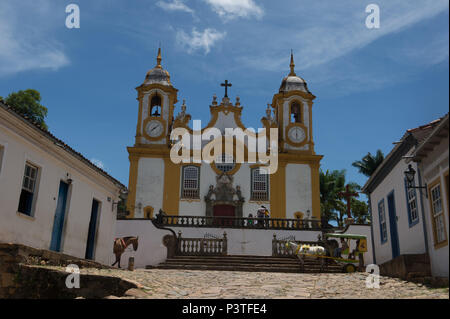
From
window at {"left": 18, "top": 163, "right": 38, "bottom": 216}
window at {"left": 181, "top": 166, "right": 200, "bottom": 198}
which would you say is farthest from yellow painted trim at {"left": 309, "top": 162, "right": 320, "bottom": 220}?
window at {"left": 18, "top": 163, "right": 38, "bottom": 216}

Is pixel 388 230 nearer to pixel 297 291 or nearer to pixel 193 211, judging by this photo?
pixel 297 291

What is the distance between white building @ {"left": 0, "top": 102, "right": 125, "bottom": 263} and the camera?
12.5 meters

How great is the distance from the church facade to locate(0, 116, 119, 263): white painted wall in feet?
38.8

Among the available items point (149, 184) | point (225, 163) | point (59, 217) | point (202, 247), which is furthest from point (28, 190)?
point (225, 163)

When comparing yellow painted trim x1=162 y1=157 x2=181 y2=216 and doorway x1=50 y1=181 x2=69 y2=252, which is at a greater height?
yellow painted trim x1=162 y1=157 x2=181 y2=216

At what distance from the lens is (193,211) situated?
30469 mm

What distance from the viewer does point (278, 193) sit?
30.9 metres

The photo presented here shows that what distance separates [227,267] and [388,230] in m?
5.70

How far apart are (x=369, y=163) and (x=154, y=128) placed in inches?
707

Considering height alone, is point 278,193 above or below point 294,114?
below

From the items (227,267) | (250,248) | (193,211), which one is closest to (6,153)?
(227,267)

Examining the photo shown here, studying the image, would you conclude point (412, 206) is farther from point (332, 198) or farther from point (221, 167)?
point (332, 198)

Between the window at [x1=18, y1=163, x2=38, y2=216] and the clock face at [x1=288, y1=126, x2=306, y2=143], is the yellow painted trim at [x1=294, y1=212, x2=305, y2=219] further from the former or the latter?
the window at [x1=18, y1=163, x2=38, y2=216]
